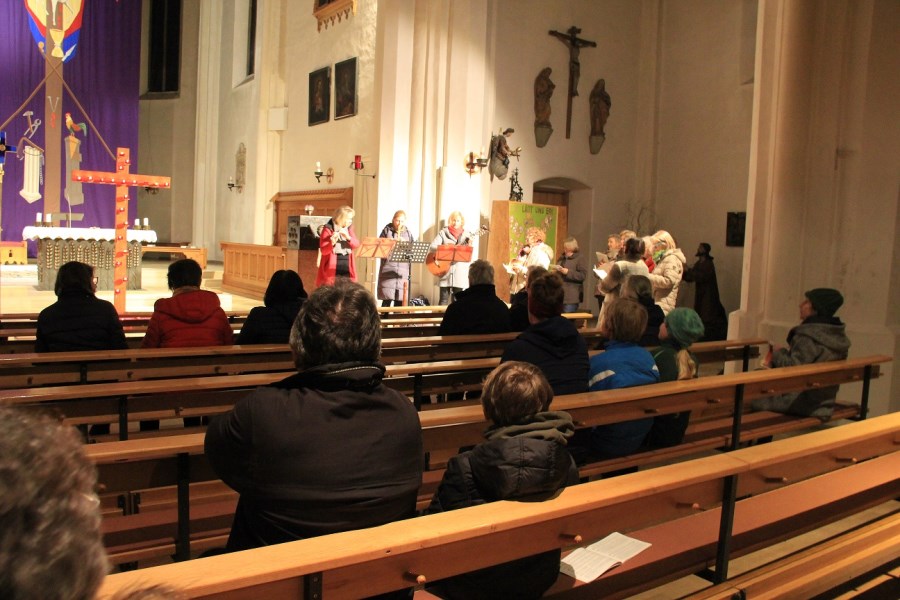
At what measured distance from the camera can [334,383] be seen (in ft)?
5.84

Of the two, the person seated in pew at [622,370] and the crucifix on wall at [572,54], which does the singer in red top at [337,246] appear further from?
the person seated in pew at [622,370]

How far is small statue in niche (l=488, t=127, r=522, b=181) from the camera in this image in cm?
1079

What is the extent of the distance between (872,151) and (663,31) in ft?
22.7

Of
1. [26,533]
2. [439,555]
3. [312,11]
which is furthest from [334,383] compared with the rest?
[312,11]

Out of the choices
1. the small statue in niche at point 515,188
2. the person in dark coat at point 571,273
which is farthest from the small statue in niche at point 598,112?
the person in dark coat at point 571,273

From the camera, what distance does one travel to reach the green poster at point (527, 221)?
1054 centimetres

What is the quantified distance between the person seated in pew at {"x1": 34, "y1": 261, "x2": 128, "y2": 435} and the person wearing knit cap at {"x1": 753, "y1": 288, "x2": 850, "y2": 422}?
13.1 ft

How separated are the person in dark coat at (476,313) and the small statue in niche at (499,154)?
582 centimetres

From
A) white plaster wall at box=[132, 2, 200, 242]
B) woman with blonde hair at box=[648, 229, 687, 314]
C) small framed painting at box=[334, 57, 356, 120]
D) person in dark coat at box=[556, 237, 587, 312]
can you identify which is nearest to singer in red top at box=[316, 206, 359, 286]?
person in dark coat at box=[556, 237, 587, 312]

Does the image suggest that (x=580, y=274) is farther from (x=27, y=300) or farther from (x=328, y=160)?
(x=27, y=300)

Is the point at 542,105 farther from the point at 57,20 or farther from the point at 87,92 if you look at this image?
the point at 87,92

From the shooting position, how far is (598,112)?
12.2 meters

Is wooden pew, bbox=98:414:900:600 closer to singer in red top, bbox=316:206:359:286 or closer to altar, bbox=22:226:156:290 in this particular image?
singer in red top, bbox=316:206:359:286

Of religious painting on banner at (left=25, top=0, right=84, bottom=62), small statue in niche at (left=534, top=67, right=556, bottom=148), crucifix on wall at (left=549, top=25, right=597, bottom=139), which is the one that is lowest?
small statue in niche at (left=534, top=67, right=556, bottom=148)
